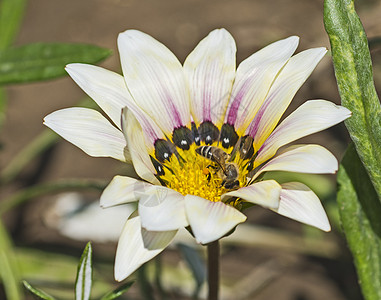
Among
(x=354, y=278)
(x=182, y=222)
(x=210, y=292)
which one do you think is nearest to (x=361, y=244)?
(x=210, y=292)

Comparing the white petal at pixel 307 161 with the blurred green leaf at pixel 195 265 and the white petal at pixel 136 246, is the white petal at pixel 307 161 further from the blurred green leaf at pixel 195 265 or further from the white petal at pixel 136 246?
the blurred green leaf at pixel 195 265

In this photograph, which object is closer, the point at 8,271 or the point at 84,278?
the point at 84,278

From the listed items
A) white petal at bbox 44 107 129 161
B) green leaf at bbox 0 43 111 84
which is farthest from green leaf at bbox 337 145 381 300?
green leaf at bbox 0 43 111 84

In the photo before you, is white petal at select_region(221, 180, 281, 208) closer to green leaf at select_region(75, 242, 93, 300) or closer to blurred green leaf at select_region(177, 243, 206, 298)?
green leaf at select_region(75, 242, 93, 300)

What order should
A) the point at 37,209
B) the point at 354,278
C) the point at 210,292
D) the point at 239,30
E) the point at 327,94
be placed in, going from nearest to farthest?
1. the point at 210,292
2. the point at 354,278
3. the point at 37,209
4. the point at 327,94
5. the point at 239,30

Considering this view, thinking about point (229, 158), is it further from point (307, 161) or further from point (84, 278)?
point (84, 278)

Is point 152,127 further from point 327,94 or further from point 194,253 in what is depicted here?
point 327,94

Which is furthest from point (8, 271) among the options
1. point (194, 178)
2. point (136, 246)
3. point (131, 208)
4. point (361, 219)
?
point (361, 219)
